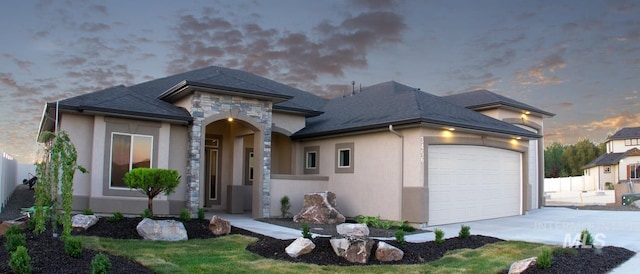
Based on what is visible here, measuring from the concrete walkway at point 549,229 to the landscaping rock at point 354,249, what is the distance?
8.46ft

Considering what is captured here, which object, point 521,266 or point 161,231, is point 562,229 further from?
point 161,231

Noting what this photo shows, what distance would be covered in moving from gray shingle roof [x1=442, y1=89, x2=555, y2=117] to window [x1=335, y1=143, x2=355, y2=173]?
21.8 ft

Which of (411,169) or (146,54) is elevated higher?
(146,54)

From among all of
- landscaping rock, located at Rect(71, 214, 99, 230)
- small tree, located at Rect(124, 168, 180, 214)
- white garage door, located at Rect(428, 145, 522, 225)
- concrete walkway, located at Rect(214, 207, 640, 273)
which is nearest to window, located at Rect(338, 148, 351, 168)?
white garage door, located at Rect(428, 145, 522, 225)

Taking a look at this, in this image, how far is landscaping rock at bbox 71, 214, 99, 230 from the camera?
36.8 ft

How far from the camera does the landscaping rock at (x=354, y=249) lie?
894 centimetres

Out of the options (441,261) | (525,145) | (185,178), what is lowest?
(441,261)

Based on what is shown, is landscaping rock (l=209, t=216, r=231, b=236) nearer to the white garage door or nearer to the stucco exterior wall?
the stucco exterior wall

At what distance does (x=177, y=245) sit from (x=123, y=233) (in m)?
1.58

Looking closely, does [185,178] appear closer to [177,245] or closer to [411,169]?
[177,245]

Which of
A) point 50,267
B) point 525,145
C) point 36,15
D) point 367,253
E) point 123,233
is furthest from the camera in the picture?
point 525,145

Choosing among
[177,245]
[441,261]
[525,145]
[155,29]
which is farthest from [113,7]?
[525,145]

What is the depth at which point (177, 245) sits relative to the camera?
33.9 ft

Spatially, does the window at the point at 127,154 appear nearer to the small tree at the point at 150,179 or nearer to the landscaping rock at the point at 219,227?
the small tree at the point at 150,179
